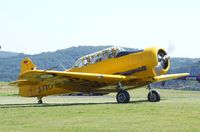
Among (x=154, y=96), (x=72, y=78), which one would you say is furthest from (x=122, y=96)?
(x=72, y=78)

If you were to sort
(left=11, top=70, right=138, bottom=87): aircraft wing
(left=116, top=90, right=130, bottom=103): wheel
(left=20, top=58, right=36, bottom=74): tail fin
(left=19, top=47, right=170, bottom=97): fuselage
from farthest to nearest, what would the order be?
(left=20, top=58, right=36, bottom=74): tail fin
(left=19, top=47, right=170, bottom=97): fuselage
(left=116, top=90, right=130, bottom=103): wheel
(left=11, top=70, right=138, bottom=87): aircraft wing

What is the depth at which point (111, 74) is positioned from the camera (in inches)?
1190

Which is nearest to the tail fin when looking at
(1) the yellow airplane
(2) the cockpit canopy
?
(1) the yellow airplane

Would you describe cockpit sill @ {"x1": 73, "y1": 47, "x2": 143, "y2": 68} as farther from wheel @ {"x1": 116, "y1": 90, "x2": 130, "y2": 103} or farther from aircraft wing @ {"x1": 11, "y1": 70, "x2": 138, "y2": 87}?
wheel @ {"x1": 116, "y1": 90, "x2": 130, "y2": 103}

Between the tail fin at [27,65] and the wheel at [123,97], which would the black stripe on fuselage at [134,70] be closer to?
the wheel at [123,97]

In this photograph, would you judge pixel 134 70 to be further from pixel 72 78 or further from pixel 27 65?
pixel 27 65

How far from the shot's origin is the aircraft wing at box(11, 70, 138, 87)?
90.2 ft

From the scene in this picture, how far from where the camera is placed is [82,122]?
16031 millimetres

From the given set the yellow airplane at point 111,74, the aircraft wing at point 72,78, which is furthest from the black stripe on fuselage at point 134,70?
the aircraft wing at point 72,78

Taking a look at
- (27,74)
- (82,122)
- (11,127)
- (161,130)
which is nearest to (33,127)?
(11,127)

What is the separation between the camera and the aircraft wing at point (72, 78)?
27.5 m

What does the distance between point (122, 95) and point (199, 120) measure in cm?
1292

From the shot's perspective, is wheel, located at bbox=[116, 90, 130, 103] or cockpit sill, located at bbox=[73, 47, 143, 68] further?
cockpit sill, located at bbox=[73, 47, 143, 68]

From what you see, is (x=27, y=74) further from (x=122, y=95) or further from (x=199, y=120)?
(x=199, y=120)
